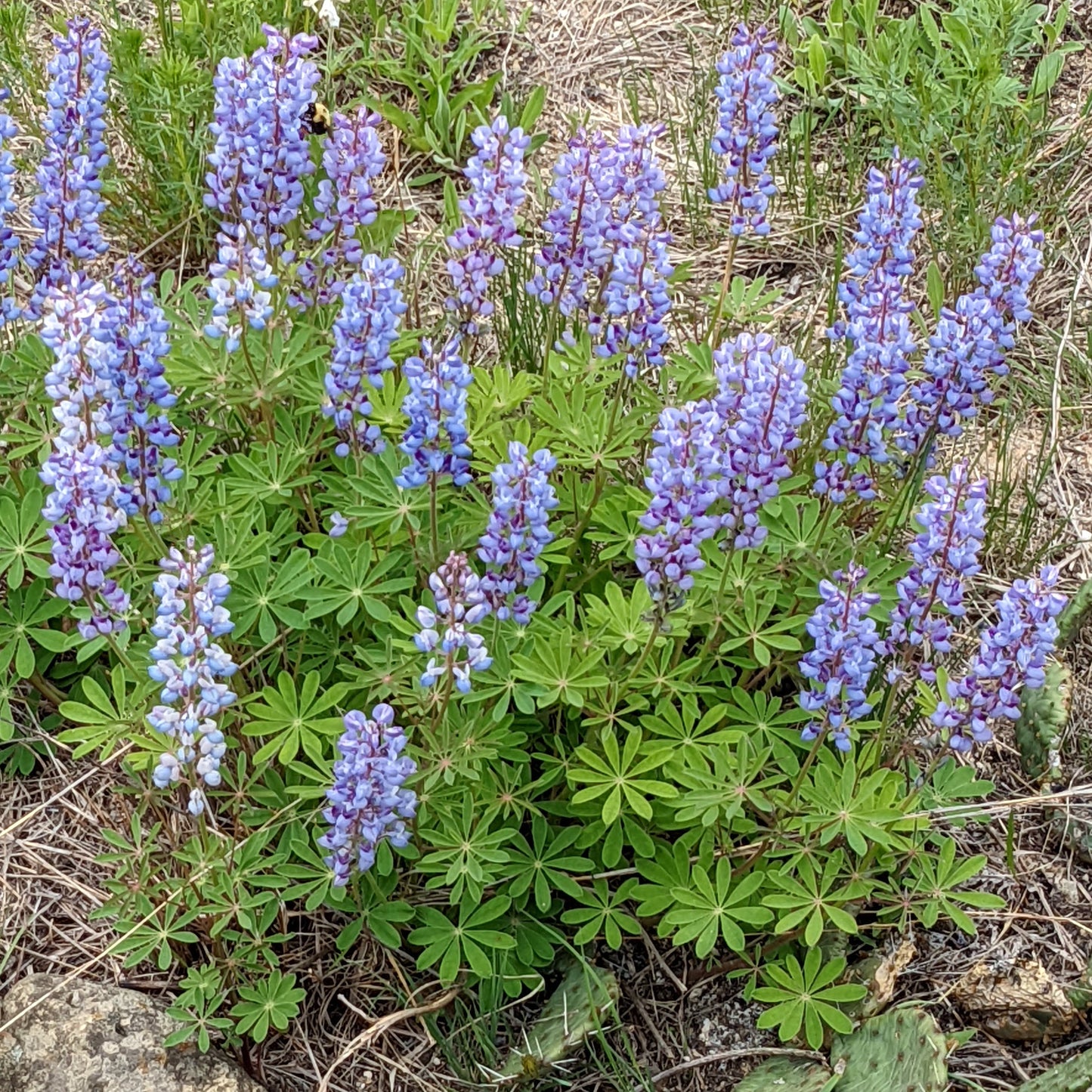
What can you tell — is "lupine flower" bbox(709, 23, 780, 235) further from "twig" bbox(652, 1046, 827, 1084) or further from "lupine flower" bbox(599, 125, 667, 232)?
"twig" bbox(652, 1046, 827, 1084)

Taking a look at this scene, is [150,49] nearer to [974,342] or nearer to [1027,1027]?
[974,342]

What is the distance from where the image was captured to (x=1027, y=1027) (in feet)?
9.77

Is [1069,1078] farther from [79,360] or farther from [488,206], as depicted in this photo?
[79,360]

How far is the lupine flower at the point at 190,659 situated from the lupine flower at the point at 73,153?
1085mm

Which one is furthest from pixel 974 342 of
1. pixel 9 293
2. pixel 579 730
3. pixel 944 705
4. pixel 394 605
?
→ pixel 9 293

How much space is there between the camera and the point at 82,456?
2.48 m

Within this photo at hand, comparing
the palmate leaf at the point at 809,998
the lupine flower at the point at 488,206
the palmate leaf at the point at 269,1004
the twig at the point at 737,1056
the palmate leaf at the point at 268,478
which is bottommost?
the twig at the point at 737,1056

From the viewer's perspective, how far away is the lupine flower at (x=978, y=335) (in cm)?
283

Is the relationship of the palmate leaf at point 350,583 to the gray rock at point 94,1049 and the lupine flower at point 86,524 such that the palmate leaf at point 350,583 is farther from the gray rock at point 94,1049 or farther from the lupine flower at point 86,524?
the gray rock at point 94,1049

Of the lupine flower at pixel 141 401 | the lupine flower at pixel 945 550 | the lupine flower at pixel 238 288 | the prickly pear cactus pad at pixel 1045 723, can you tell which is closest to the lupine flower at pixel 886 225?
the lupine flower at pixel 945 550

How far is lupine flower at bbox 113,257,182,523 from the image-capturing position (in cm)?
280

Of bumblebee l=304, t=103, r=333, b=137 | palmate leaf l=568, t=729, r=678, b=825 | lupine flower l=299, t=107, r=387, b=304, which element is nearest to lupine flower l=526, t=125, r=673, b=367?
lupine flower l=299, t=107, r=387, b=304

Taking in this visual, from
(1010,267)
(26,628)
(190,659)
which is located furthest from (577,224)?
(26,628)

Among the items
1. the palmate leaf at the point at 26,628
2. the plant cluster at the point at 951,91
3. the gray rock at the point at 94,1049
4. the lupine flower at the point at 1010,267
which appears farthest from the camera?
the plant cluster at the point at 951,91
